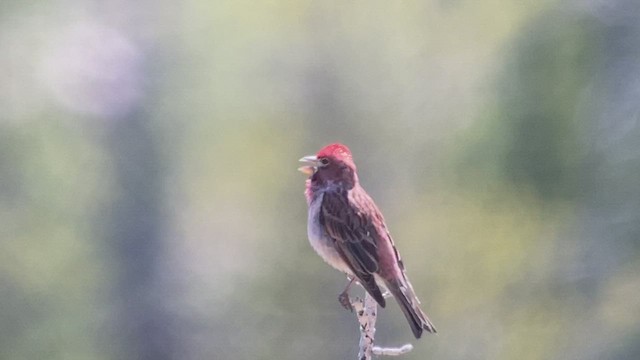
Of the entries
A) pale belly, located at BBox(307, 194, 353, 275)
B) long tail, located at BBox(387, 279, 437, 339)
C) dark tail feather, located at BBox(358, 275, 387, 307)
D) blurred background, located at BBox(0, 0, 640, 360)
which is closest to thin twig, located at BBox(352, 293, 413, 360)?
dark tail feather, located at BBox(358, 275, 387, 307)

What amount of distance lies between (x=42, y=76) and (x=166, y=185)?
219cm

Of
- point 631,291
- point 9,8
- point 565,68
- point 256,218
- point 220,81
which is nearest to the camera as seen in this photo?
point 631,291

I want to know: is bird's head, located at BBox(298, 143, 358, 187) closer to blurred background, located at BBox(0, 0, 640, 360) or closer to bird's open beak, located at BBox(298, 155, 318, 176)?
bird's open beak, located at BBox(298, 155, 318, 176)

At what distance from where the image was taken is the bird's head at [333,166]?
6.20 m

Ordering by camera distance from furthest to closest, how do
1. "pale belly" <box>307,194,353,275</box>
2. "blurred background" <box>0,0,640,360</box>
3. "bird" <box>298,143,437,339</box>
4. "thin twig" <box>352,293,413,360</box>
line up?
1. "blurred background" <box>0,0,640,360</box>
2. "pale belly" <box>307,194,353,275</box>
3. "bird" <box>298,143,437,339</box>
4. "thin twig" <box>352,293,413,360</box>

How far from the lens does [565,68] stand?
41.0ft

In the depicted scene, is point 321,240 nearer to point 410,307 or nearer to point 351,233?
point 351,233

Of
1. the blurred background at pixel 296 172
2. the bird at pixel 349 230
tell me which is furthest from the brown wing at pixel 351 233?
the blurred background at pixel 296 172

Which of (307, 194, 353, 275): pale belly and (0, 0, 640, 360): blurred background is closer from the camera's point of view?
(307, 194, 353, 275): pale belly

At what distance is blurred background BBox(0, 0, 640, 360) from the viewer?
480 inches

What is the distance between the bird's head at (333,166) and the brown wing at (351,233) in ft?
0.28

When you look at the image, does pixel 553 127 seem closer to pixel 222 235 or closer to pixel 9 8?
pixel 222 235

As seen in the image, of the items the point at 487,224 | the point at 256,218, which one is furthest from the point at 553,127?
the point at 256,218

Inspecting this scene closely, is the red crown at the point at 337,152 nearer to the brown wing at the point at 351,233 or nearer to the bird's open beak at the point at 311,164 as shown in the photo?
A: the bird's open beak at the point at 311,164
